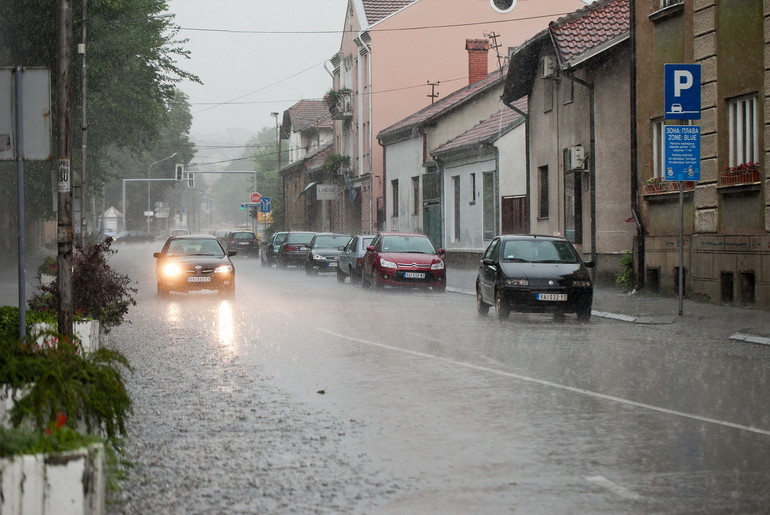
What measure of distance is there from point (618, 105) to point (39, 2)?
14.7 metres

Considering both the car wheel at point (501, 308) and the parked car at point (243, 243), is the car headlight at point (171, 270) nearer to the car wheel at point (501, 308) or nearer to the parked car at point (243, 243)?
the car wheel at point (501, 308)

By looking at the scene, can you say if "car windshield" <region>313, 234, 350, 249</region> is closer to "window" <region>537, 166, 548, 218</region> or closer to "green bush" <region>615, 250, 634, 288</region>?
"window" <region>537, 166, 548, 218</region>

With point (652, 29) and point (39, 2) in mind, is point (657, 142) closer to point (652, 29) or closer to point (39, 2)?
point (652, 29)

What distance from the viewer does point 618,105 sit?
91.1ft

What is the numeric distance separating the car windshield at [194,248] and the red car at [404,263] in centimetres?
421

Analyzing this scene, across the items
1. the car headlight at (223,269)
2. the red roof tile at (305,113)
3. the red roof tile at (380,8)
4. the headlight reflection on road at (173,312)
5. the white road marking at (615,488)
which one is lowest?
the headlight reflection on road at (173,312)

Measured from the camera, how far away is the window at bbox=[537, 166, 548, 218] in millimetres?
34612

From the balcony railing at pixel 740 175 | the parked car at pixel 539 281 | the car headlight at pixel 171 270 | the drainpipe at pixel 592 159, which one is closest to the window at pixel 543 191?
the drainpipe at pixel 592 159

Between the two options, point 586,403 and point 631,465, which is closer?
point 631,465

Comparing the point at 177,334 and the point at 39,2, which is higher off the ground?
the point at 39,2

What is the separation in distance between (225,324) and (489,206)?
24.8 metres

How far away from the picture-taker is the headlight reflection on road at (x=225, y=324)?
16.2 meters

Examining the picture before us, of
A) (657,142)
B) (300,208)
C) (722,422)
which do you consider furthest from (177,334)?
(300,208)

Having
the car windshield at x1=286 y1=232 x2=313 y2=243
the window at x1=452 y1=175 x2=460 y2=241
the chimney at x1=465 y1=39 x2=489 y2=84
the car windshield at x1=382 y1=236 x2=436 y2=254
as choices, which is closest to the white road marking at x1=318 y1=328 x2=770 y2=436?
the car windshield at x1=382 y1=236 x2=436 y2=254
